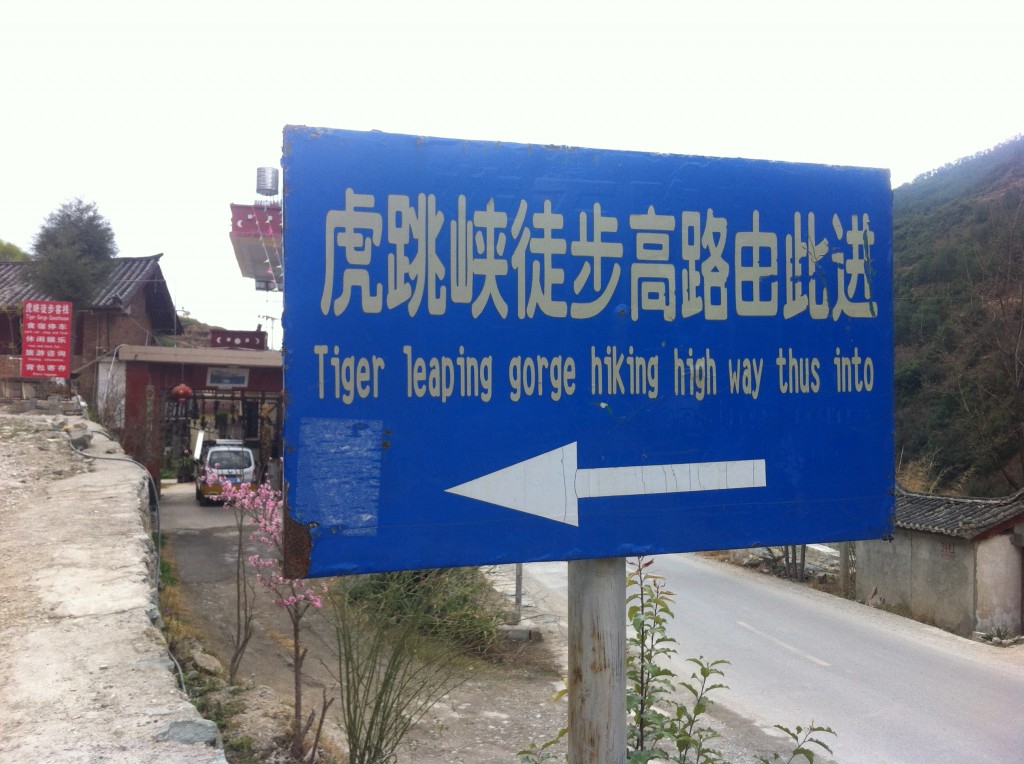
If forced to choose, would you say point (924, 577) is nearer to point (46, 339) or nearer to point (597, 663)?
point (597, 663)

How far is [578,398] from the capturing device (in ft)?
5.82

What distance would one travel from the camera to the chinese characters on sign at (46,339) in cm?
1650

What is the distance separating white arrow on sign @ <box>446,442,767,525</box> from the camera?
5.62 feet

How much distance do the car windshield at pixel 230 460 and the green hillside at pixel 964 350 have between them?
15.0 metres

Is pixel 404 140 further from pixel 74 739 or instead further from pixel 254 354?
pixel 254 354

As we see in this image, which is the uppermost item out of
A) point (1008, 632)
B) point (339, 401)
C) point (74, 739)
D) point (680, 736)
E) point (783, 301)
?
point (783, 301)

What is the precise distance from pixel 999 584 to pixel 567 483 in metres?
14.0

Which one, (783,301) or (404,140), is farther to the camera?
(783,301)

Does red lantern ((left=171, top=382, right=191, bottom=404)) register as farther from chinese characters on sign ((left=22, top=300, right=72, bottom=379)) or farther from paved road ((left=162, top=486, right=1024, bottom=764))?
paved road ((left=162, top=486, right=1024, bottom=764))

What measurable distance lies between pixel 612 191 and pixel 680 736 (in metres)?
1.72

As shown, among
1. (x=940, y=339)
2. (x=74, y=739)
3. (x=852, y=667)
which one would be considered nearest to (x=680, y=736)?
(x=74, y=739)

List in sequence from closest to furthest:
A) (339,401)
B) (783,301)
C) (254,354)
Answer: (339,401) < (783,301) < (254,354)

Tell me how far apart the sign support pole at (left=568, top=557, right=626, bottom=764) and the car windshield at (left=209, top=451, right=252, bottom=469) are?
18.7 m

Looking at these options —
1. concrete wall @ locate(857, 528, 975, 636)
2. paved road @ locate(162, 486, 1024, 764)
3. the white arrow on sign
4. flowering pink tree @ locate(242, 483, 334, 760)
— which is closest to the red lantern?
paved road @ locate(162, 486, 1024, 764)
